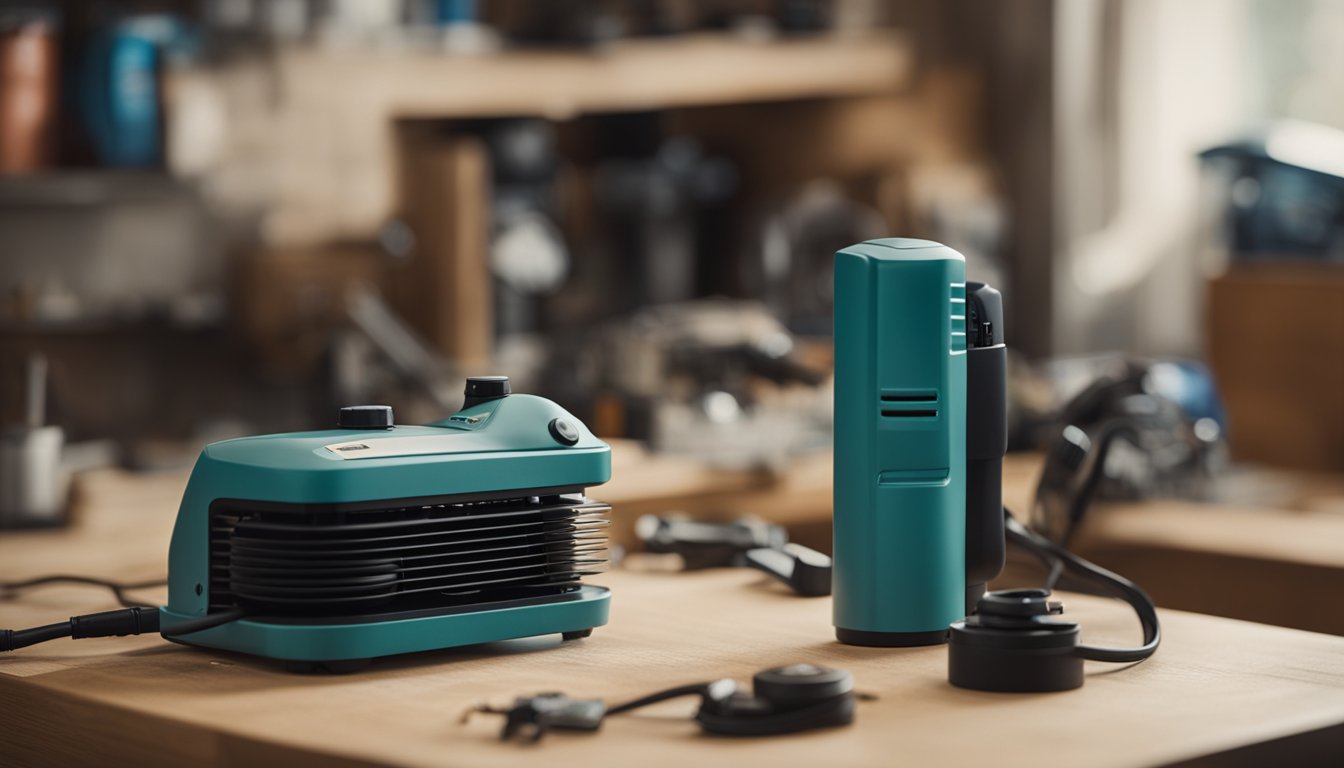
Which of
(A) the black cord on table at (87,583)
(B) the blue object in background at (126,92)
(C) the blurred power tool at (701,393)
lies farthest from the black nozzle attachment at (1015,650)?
(B) the blue object in background at (126,92)

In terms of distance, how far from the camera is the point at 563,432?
4.62 feet

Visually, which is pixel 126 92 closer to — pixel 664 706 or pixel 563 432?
pixel 563 432

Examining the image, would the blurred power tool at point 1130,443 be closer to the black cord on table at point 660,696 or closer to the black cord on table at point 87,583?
the black cord on table at point 660,696

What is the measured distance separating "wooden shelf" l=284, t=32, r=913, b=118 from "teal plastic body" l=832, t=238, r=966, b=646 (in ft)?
7.23

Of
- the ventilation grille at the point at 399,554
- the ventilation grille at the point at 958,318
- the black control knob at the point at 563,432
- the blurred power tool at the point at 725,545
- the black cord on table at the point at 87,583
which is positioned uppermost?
the ventilation grille at the point at 958,318

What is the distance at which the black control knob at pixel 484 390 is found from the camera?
1.44 metres

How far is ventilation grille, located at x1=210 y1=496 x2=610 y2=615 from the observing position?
129cm

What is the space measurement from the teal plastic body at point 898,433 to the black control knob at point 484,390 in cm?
25

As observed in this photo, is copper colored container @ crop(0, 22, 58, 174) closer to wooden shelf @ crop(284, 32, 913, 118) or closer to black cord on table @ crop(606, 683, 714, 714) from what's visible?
wooden shelf @ crop(284, 32, 913, 118)

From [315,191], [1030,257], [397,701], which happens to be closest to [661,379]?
[315,191]

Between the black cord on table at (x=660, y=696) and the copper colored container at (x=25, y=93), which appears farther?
the copper colored container at (x=25, y=93)

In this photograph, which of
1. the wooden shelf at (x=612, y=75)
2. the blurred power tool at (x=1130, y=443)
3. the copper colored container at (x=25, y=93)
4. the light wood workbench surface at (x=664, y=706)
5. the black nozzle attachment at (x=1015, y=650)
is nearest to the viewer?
the light wood workbench surface at (x=664, y=706)

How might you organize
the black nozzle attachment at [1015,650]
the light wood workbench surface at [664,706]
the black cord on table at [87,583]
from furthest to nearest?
the black cord on table at [87,583], the black nozzle attachment at [1015,650], the light wood workbench surface at [664,706]

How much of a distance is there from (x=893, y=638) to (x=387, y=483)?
386mm
